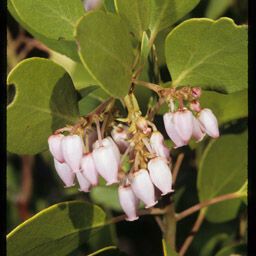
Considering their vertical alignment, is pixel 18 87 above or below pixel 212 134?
above

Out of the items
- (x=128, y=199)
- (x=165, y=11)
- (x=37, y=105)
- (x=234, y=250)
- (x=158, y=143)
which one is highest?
(x=165, y=11)

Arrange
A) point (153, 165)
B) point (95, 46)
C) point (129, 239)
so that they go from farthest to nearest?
point (129, 239), point (153, 165), point (95, 46)

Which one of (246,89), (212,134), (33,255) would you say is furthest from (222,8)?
(33,255)

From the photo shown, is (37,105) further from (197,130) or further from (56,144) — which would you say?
(197,130)

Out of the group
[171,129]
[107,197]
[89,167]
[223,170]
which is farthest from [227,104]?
[107,197]

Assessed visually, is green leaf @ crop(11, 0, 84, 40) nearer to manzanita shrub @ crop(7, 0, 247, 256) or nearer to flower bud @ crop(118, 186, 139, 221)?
manzanita shrub @ crop(7, 0, 247, 256)

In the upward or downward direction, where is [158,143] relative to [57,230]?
upward

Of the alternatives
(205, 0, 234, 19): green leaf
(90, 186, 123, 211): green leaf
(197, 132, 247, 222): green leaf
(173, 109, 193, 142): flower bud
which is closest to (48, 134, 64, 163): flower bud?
(173, 109, 193, 142): flower bud

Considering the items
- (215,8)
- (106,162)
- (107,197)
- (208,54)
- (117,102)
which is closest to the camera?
(106,162)
